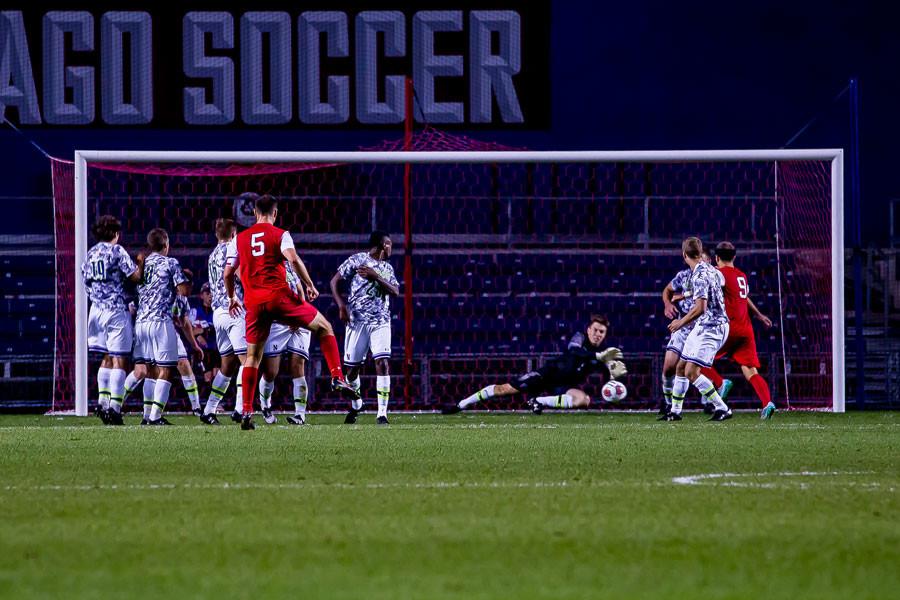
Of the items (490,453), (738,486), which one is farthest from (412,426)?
(738,486)

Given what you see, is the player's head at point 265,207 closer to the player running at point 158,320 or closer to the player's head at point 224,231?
the player's head at point 224,231

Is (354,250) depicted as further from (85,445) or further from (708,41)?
(85,445)

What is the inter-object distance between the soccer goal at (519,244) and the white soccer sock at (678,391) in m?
3.05

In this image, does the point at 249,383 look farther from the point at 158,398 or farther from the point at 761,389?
the point at 761,389

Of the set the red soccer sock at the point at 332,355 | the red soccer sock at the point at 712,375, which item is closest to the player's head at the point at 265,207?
the red soccer sock at the point at 332,355

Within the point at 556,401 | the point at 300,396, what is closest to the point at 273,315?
the point at 300,396

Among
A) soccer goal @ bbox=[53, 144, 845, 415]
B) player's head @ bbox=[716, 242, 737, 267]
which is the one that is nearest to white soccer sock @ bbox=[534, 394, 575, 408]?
soccer goal @ bbox=[53, 144, 845, 415]

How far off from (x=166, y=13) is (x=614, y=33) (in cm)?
681

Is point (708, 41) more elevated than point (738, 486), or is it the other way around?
point (708, 41)

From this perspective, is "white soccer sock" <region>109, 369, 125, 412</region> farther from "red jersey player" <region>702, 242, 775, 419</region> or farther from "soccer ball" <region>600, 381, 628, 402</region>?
"soccer ball" <region>600, 381, 628, 402</region>

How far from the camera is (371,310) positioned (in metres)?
12.5

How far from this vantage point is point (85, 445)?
8.64m

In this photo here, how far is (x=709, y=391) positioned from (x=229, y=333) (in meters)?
4.37

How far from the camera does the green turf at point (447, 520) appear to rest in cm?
347
